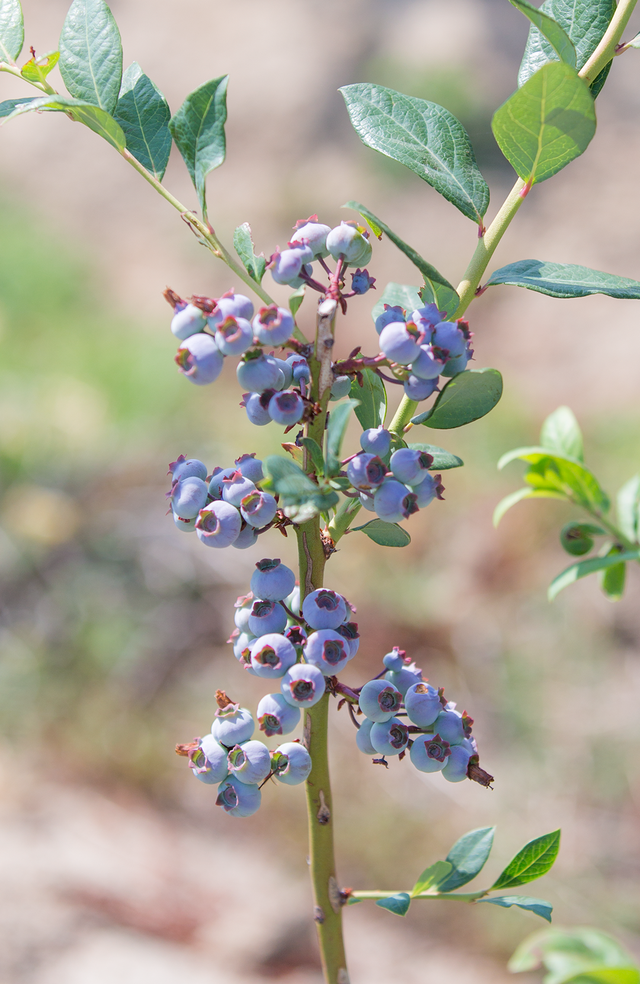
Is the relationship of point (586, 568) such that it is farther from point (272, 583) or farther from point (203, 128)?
point (203, 128)

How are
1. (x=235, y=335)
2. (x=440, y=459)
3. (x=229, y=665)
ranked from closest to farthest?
1. (x=235, y=335)
2. (x=440, y=459)
3. (x=229, y=665)

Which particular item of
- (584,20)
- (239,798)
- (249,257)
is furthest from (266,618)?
(584,20)

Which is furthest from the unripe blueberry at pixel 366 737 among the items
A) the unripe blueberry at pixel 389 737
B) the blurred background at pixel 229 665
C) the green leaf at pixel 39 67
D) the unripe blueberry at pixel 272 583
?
the blurred background at pixel 229 665

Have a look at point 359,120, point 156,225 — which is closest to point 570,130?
point 359,120

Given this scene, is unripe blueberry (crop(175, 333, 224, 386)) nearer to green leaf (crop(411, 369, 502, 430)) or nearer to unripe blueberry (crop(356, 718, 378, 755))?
green leaf (crop(411, 369, 502, 430))

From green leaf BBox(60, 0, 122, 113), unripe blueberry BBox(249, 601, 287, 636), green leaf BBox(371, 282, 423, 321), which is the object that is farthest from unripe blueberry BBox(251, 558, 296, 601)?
green leaf BBox(60, 0, 122, 113)
